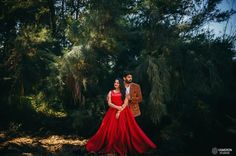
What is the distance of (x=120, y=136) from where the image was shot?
6.60 m

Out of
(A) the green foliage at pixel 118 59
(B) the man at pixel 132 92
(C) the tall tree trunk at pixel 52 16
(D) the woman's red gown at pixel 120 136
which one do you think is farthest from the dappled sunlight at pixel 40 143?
(C) the tall tree trunk at pixel 52 16

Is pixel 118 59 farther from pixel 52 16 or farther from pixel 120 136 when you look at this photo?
pixel 120 136

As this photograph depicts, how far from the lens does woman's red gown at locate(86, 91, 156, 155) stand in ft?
21.5

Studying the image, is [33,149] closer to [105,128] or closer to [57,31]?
[105,128]

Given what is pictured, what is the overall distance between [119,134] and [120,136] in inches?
2.2

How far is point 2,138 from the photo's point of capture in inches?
338

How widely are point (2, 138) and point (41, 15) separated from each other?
4708mm

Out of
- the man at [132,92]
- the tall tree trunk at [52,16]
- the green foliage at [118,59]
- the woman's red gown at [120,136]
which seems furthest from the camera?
the tall tree trunk at [52,16]

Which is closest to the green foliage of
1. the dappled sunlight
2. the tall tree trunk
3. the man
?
the tall tree trunk

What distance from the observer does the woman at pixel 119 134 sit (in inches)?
258

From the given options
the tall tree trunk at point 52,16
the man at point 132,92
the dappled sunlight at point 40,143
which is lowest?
the dappled sunlight at point 40,143

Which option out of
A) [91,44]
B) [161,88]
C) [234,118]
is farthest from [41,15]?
[234,118]

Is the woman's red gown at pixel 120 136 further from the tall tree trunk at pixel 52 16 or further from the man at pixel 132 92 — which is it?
the tall tree trunk at pixel 52 16

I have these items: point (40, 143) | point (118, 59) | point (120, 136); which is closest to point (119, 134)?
point (120, 136)
